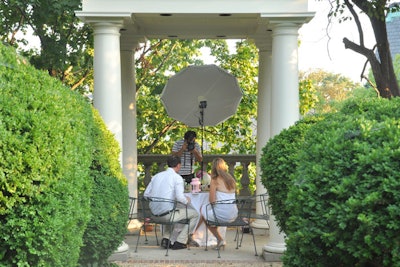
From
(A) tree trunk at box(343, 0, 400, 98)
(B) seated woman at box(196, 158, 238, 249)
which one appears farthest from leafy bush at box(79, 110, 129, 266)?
(A) tree trunk at box(343, 0, 400, 98)

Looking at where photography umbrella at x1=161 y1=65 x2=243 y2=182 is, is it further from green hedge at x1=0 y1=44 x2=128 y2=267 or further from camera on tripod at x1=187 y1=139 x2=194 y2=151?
green hedge at x1=0 y1=44 x2=128 y2=267

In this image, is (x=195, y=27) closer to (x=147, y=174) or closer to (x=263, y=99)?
(x=263, y=99)

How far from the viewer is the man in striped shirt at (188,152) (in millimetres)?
12172

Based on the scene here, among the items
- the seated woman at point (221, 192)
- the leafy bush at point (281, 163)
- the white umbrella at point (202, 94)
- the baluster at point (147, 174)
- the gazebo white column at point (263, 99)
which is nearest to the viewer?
the leafy bush at point (281, 163)

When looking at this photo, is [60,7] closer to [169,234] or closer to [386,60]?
[169,234]

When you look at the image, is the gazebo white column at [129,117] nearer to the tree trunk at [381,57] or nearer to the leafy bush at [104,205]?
the tree trunk at [381,57]

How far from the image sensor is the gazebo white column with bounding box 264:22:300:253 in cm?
962

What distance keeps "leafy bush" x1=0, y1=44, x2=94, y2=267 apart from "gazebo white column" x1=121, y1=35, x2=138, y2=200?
22.4 ft

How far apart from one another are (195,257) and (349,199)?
6475 mm

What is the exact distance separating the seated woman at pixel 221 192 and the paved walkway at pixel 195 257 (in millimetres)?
277

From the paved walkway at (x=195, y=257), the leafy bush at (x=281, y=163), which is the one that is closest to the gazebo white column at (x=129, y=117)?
→ the paved walkway at (x=195, y=257)

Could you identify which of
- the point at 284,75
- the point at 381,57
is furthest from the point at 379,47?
the point at 284,75

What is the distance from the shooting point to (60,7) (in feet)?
38.5

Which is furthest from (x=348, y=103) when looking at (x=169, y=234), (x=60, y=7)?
(x=60, y=7)
